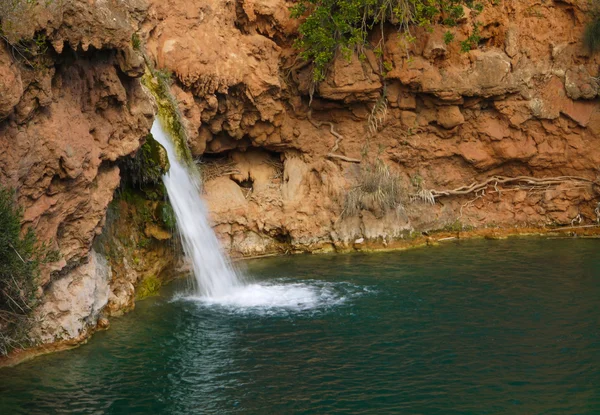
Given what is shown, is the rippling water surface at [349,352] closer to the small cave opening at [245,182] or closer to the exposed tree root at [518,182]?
the small cave opening at [245,182]

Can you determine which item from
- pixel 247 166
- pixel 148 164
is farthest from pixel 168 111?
pixel 247 166

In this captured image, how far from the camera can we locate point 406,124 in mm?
20438

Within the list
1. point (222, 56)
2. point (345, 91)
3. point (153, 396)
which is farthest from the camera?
point (345, 91)

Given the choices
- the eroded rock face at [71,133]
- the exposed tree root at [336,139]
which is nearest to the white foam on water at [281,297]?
the eroded rock face at [71,133]

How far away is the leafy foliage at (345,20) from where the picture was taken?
18.4 metres

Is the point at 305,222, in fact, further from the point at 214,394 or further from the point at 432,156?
the point at 214,394

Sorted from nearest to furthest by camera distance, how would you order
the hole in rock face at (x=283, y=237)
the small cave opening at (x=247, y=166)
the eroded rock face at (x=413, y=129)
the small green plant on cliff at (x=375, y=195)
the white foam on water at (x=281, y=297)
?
the white foam on water at (x=281, y=297) → the eroded rock face at (x=413, y=129) → the small green plant on cliff at (x=375, y=195) → the hole in rock face at (x=283, y=237) → the small cave opening at (x=247, y=166)

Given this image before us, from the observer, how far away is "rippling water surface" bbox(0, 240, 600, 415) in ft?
31.6

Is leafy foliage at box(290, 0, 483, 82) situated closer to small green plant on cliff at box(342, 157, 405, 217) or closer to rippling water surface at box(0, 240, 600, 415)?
small green plant on cliff at box(342, 157, 405, 217)

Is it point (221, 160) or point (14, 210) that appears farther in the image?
point (221, 160)

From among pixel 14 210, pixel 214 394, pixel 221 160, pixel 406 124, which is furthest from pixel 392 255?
pixel 14 210

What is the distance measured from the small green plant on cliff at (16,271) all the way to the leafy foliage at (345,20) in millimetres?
9762

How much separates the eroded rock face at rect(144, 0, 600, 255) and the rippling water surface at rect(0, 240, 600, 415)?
355 cm

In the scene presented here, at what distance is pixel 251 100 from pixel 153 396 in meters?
9.98
